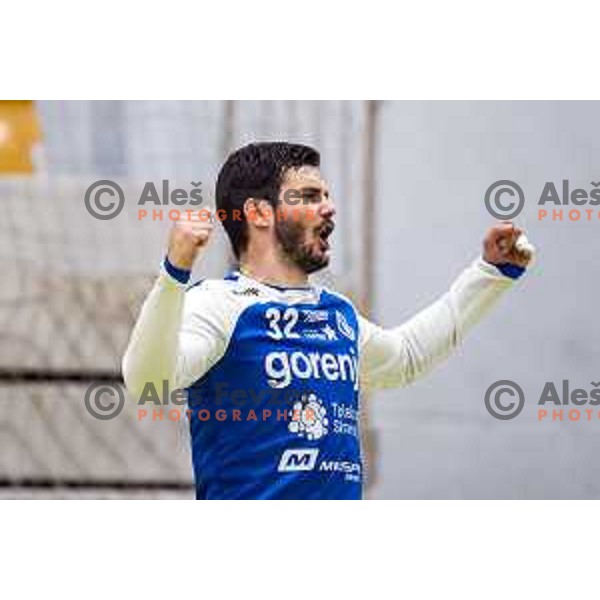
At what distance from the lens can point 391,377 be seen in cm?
269

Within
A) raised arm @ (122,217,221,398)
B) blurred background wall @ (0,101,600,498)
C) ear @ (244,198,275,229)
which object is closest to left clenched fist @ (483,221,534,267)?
blurred background wall @ (0,101,600,498)

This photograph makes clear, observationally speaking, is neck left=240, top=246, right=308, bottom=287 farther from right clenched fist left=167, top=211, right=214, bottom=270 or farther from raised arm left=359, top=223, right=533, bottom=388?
right clenched fist left=167, top=211, right=214, bottom=270

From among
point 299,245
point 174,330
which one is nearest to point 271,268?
point 299,245

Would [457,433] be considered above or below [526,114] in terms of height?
below

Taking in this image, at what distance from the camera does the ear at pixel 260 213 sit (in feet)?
8.65

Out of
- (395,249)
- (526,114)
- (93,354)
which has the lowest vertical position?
(93,354)

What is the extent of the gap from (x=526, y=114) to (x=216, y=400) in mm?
800

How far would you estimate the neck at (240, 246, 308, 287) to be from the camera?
8.57 feet

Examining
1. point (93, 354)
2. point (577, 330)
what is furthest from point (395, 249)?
point (93, 354)

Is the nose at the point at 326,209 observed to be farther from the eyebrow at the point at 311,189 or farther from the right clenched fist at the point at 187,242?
the right clenched fist at the point at 187,242

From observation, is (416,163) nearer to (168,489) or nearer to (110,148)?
(110,148)

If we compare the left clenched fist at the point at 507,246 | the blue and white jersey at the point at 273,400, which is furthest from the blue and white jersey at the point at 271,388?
the left clenched fist at the point at 507,246

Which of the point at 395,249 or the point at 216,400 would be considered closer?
the point at 216,400

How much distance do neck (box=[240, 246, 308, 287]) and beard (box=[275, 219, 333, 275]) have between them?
0.01 meters
